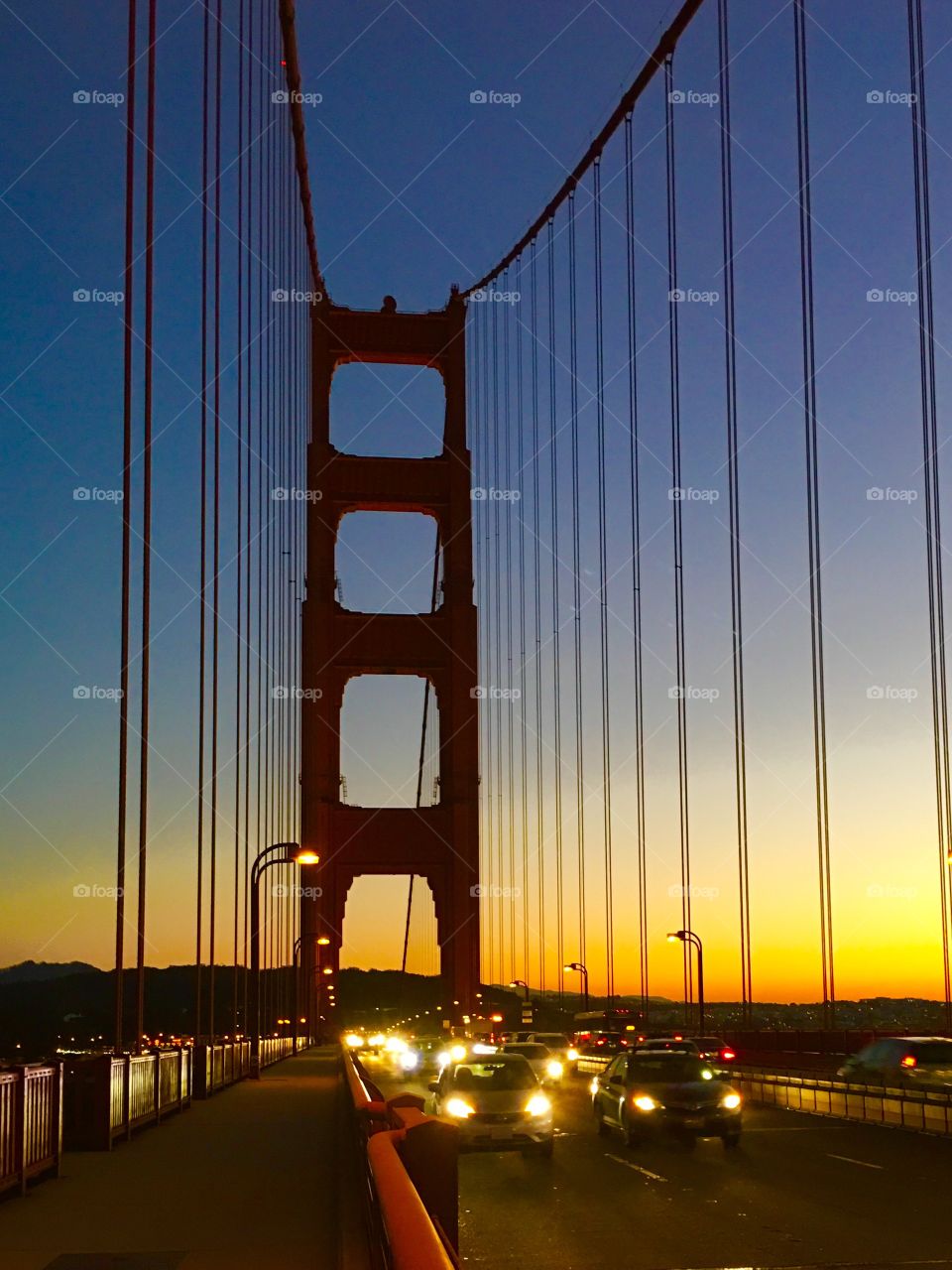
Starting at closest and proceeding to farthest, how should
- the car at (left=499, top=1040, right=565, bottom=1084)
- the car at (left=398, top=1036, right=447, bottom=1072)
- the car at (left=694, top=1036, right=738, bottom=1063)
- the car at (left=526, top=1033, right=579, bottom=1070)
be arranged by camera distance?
the car at (left=499, top=1040, right=565, bottom=1084) → the car at (left=694, top=1036, right=738, bottom=1063) → the car at (left=398, top=1036, right=447, bottom=1072) → the car at (left=526, top=1033, right=579, bottom=1070)

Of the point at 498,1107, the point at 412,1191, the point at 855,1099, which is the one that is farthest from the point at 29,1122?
the point at 855,1099

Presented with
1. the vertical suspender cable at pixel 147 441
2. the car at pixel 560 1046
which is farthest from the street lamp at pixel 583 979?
the vertical suspender cable at pixel 147 441

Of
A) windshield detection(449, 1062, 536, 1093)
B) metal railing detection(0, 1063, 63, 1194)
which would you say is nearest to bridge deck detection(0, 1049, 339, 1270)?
metal railing detection(0, 1063, 63, 1194)

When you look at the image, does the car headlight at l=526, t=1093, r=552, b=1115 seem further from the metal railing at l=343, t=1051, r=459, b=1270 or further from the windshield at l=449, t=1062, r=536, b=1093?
the metal railing at l=343, t=1051, r=459, b=1270
